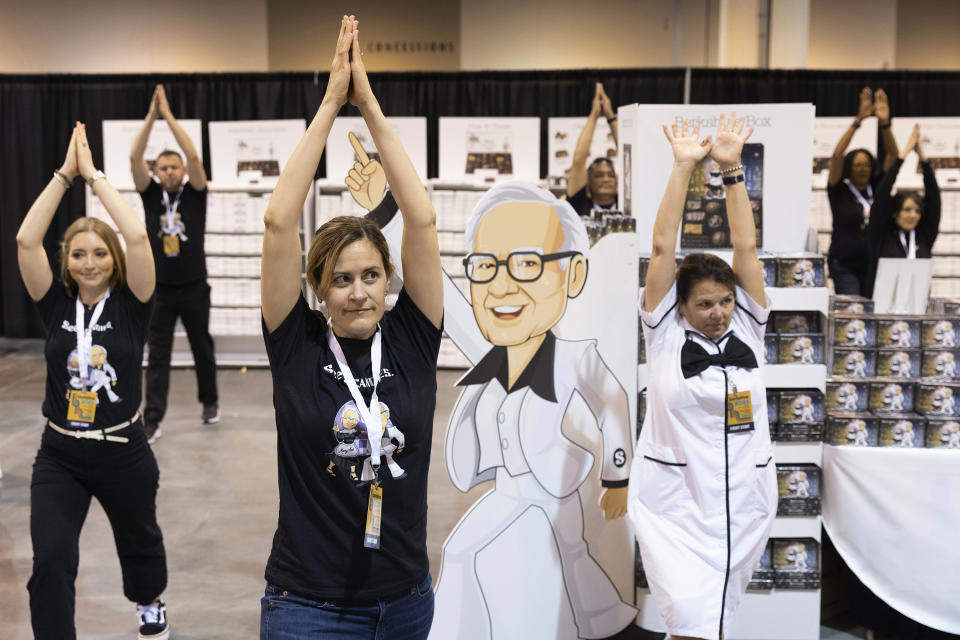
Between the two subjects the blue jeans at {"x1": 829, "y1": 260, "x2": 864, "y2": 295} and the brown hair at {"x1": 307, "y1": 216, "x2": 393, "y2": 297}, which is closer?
the brown hair at {"x1": 307, "y1": 216, "x2": 393, "y2": 297}

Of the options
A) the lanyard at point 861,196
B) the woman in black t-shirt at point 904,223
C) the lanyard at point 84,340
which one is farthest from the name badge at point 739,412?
the lanyard at point 861,196

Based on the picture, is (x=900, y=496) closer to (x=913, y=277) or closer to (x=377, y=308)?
(x=913, y=277)

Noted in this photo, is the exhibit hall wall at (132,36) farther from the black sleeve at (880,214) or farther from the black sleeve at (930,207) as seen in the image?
the black sleeve at (930,207)

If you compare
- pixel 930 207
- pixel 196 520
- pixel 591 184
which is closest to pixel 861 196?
pixel 930 207

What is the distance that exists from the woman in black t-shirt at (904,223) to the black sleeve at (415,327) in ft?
15.0

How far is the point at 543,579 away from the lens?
3492mm

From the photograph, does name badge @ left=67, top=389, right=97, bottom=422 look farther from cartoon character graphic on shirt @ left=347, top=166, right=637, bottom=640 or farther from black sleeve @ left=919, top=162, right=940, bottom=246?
black sleeve @ left=919, top=162, right=940, bottom=246

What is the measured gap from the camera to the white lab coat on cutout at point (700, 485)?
9.73 ft

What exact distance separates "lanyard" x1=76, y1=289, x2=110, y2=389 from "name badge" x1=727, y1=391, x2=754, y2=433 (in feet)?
6.94

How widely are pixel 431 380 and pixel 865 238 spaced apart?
530cm

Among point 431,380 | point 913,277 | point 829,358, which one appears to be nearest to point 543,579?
point 829,358

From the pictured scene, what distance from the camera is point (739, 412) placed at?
2973 mm

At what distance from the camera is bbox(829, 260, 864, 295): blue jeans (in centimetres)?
673

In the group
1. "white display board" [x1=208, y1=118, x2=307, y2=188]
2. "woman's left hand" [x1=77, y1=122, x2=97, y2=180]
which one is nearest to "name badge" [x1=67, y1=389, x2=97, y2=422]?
"woman's left hand" [x1=77, y1=122, x2=97, y2=180]
